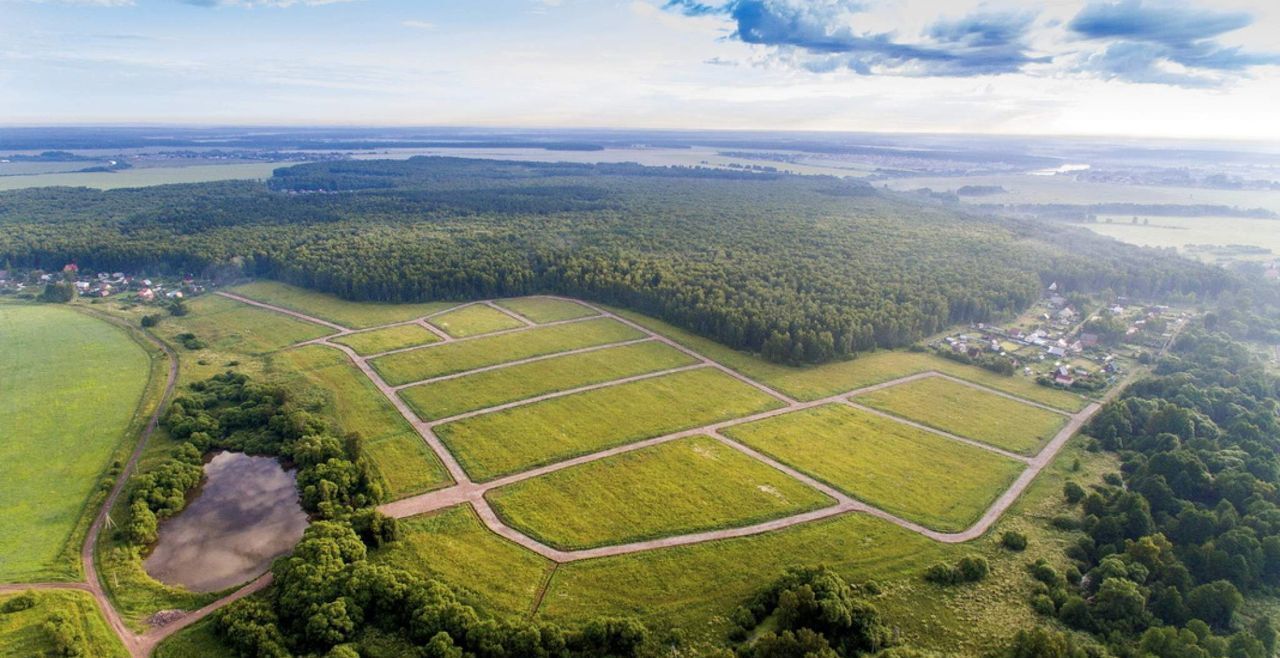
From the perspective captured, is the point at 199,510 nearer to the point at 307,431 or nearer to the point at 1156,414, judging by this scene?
the point at 307,431

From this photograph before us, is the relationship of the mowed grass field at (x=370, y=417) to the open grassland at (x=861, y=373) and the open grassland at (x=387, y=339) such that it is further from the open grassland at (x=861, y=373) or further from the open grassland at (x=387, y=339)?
the open grassland at (x=861, y=373)

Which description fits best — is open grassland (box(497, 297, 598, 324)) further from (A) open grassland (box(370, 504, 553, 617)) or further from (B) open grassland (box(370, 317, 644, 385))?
(A) open grassland (box(370, 504, 553, 617))

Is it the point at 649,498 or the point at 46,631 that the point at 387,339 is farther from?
the point at 46,631

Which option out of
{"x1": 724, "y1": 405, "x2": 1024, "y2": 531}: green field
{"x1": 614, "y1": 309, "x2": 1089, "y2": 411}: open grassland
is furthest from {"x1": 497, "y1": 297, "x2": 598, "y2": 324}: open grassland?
{"x1": 724, "y1": 405, "x2": 1024, "y2": 531}: green field

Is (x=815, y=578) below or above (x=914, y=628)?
above

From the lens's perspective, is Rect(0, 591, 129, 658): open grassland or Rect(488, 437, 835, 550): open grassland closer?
Rect(0, 591, 129, 658): open grassland

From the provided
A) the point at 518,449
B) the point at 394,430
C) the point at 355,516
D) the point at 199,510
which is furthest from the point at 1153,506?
the point at 199,510
